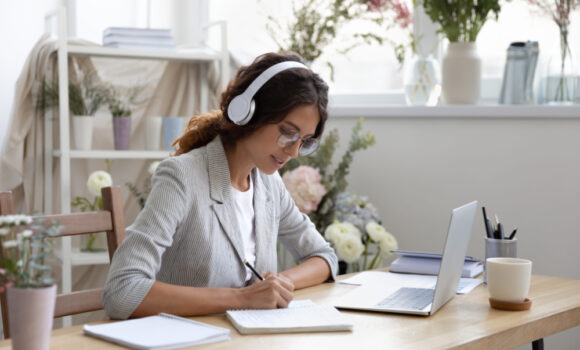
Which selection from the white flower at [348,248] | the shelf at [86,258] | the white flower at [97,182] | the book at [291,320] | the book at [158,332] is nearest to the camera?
the book at [158,332]

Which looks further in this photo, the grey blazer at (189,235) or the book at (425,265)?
the book at (425,265)

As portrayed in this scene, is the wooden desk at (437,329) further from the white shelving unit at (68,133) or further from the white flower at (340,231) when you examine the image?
Result: the white shelving unit at (68,133)

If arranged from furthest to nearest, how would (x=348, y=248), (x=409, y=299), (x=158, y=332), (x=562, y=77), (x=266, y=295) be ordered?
1. (x=562, y=77)
2. (x=348, y=248)
3. (x=409, y=299)
4. (x=266, y=295)
5. (x=158, y=332)

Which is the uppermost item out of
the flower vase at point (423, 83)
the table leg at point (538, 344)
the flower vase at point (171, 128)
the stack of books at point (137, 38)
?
the stack of books at point (137, 38)

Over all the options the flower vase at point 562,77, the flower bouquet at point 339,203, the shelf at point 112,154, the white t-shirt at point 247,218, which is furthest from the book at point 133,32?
the flower vase at point 562,77

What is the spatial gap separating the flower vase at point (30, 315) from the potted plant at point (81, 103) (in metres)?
1.98

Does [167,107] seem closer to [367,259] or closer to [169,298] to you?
[367,259]

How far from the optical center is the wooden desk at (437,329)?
135 centimetres

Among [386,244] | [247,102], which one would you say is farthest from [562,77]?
[247,102]

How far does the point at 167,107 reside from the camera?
3.43m

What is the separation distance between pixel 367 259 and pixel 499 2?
1067mm

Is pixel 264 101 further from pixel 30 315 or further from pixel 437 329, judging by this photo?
pixel 30 315

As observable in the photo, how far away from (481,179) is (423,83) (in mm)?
467

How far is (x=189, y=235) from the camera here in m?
1.76
